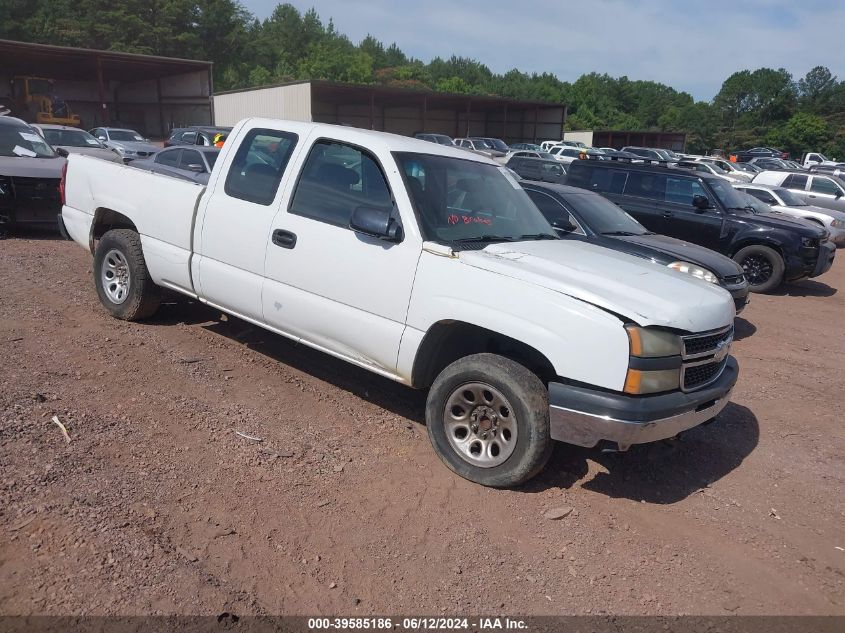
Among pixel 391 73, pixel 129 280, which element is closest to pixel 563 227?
pixel 129 280

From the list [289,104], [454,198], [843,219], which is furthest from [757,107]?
[454,198]

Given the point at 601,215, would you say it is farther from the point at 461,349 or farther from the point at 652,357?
the point at 652,357

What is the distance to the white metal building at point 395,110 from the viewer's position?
3609 cm

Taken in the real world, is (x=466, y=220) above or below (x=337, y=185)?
below

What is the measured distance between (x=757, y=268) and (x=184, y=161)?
10802mm

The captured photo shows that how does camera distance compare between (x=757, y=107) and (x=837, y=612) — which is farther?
(x=757, y=107)

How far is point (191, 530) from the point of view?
11.0ft

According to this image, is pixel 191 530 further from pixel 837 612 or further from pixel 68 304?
pixel 68 304

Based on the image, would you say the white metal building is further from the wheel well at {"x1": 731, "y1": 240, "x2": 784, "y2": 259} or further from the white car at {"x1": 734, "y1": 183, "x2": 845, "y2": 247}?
the wheel well at {"x1": 731, "y1": 240, "x2": 784, "y2": 259}

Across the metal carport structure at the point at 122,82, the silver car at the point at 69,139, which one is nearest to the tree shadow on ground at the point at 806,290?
the silver car at the point at 69,139

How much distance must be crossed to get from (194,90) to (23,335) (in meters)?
37.4

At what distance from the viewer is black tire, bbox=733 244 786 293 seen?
1103 centimetres

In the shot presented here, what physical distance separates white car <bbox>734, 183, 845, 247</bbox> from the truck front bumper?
13.8 meters

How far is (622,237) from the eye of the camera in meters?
8.28
